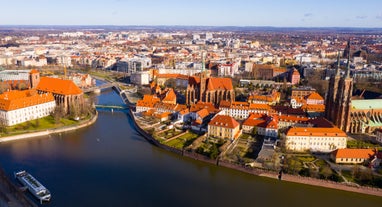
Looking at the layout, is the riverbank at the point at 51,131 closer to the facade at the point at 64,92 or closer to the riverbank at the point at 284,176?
the facade at the point at 64,92

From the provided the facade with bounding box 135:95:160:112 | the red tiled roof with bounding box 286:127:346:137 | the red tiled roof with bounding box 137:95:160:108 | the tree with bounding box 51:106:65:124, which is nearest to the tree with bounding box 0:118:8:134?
the tree with bounding box 51:106:65:124

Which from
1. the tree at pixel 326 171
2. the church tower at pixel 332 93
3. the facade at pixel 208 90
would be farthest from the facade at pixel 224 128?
the facade at pixel 208 90

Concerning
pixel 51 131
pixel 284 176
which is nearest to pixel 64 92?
pixel 51 131

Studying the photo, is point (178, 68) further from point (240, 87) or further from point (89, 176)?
point (89, 176)

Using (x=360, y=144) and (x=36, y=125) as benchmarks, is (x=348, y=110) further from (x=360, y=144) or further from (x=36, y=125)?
(x=36, y=125)

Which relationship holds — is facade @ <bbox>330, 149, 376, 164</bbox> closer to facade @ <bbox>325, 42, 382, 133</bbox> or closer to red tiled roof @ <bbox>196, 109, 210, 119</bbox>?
facade @ <bbox>325, 42, 382, 133</bbox>

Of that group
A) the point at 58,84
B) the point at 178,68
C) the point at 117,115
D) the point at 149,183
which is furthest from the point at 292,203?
the point at 178,68
